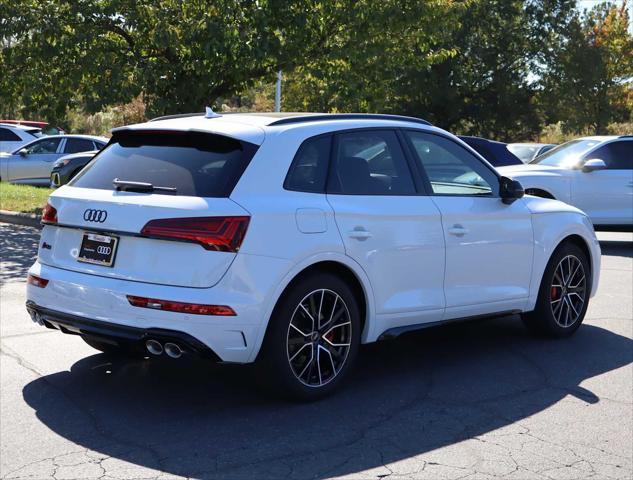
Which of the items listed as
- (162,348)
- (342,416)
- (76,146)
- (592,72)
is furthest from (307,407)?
(592,72)

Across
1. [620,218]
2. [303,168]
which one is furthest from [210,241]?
[620,218]

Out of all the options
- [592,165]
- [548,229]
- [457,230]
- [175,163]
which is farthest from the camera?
[592,165]

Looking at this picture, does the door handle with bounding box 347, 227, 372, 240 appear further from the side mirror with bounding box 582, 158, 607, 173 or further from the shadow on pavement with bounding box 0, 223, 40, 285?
the side mirror with bounding box 582, 158, 607, 173

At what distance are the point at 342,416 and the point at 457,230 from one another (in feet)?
5.57

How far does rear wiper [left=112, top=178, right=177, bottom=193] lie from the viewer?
5371 mm

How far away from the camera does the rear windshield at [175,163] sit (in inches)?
210

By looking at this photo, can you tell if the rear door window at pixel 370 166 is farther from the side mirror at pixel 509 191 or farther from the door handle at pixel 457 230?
the side mirror at pixel 509 191

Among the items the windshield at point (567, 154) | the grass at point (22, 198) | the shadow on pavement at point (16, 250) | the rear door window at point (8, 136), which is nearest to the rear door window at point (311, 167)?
the shadow on pavement at point (16, 250)

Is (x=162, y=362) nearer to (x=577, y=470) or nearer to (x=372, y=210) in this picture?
(x=372, y=210)

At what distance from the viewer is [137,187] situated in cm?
543

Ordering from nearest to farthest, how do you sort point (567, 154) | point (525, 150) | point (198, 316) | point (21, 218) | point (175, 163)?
1. point (198, 316)
2. point (175, 163)
3. point (567, 154)
4. point (21, 218)
5. point (525, 150)

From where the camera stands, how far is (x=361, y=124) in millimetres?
6199

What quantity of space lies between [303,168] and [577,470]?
2.31 meters

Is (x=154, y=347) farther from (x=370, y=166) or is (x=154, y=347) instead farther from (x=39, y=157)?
(x=39, y=157)
